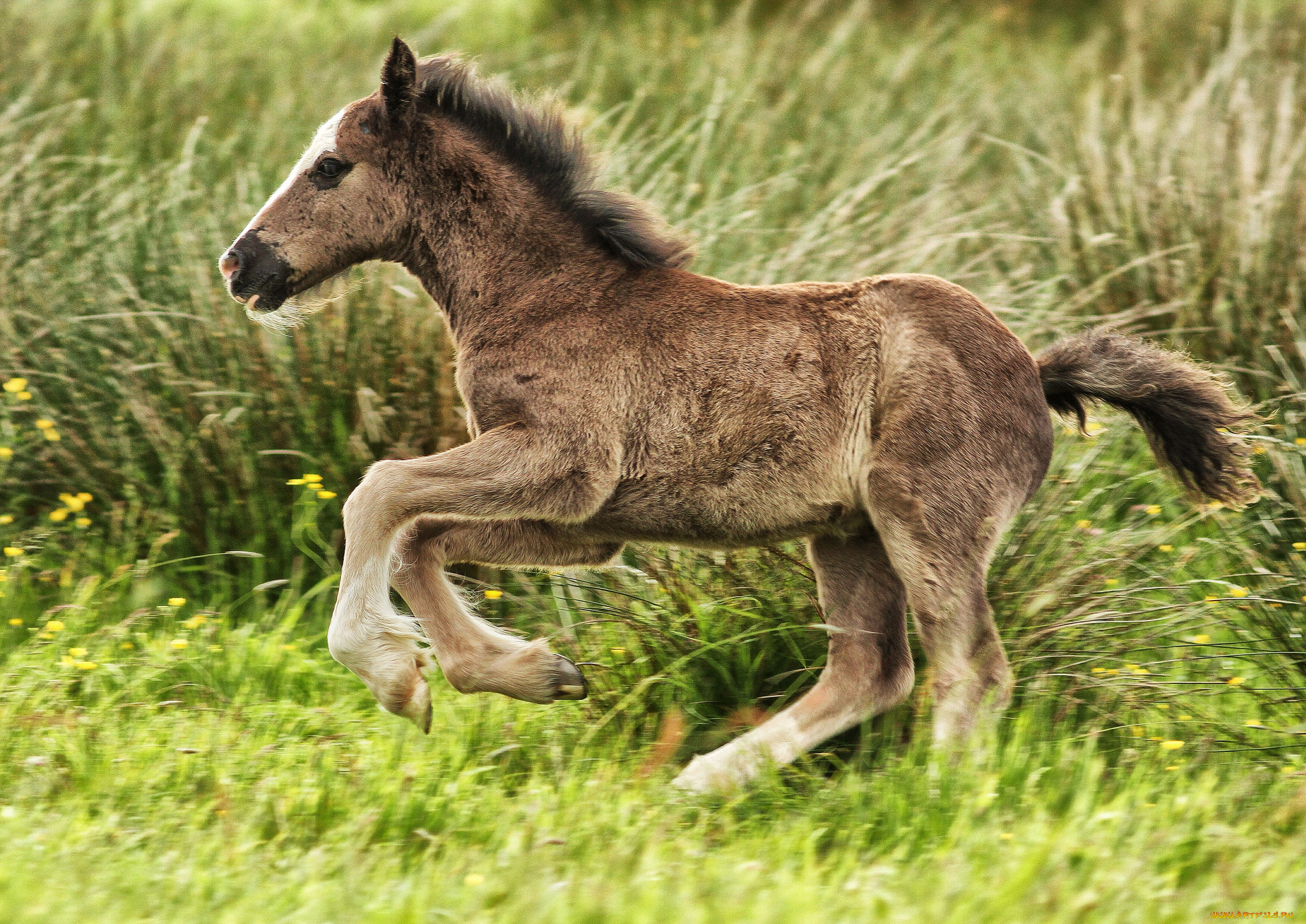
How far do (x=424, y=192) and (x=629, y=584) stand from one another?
148 cm

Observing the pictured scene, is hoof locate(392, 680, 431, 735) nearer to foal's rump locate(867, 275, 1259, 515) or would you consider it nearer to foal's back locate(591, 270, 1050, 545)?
foal's back locate(591, 270, 1050, 545)

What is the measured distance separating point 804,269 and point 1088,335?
73.6 inches

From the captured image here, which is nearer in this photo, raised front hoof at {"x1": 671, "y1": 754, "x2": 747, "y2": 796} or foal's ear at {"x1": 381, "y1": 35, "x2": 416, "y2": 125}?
raised front hoof at {"x1": 671, "y1": 754, "x2": 747, "y2": 796}

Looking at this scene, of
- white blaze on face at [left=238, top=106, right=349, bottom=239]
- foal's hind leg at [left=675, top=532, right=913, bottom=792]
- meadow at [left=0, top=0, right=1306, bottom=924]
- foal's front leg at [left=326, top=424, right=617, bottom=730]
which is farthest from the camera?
white blaze on face at [left=238, top=106, right=349, bottom=239]

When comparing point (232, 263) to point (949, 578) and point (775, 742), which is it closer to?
point (775, 742)

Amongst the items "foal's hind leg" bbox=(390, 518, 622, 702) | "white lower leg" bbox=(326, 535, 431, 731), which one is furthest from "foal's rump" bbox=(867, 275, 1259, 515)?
"white lower leg" bbox=(326, 535, 431, 731)

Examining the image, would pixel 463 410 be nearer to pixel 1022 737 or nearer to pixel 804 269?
pixel 804 269

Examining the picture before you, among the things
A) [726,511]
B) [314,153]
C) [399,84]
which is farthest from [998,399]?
[314,153]

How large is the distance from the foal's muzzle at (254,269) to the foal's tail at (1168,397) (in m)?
2.18

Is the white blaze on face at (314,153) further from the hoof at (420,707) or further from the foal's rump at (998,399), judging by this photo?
the foal's rump at (998,399)

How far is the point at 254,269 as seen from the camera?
3781mm

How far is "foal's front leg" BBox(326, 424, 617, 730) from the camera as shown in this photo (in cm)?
358

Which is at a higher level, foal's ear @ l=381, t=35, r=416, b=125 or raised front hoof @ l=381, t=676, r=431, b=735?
foal's ear @ l=381, t=35, r=416, b=125

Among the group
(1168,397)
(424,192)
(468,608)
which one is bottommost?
(468,608)
